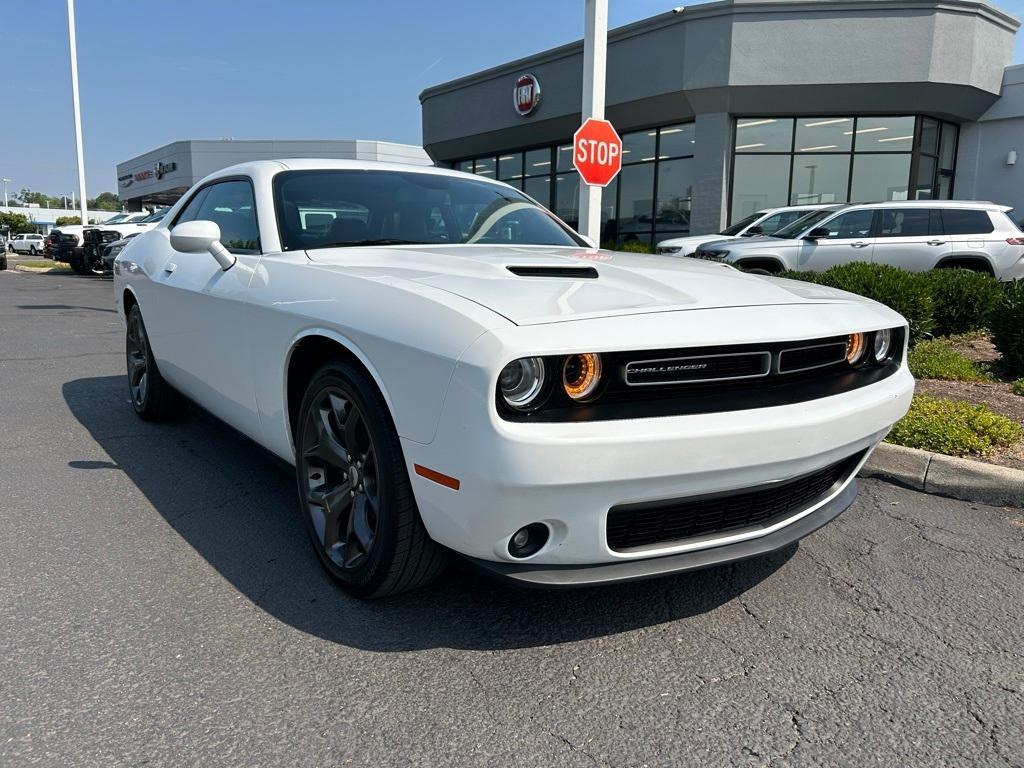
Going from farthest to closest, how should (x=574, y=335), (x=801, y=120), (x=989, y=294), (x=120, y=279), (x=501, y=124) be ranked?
(x=501, y=124) < (x=801, y=120) < (x=989, y=294) < (x=120, y=279) < (x=574, y=335)

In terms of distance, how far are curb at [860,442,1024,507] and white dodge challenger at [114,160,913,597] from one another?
1330 mm

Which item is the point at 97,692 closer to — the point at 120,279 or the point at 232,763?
the point at 232,763

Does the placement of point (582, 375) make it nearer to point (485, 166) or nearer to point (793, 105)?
point (793, 105)

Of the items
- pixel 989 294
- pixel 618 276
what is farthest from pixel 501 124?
pixel 618 276

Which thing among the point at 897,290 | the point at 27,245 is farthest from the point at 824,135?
the point at 27,245

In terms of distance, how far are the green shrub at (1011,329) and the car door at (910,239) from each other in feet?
17.2

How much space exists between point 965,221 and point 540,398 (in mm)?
11657

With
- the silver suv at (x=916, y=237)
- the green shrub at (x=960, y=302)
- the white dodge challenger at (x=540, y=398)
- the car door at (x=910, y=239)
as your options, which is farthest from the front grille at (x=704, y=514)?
the car door at (x=910, y=239)

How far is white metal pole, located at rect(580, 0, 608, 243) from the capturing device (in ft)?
30.0

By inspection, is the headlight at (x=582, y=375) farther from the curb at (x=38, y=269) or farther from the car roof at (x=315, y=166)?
the curb at (x=38, y=269)

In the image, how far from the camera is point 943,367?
242 inches

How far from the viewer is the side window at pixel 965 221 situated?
37.4 ft

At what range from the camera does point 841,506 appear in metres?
2.73

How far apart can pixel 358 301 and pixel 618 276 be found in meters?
0.90
